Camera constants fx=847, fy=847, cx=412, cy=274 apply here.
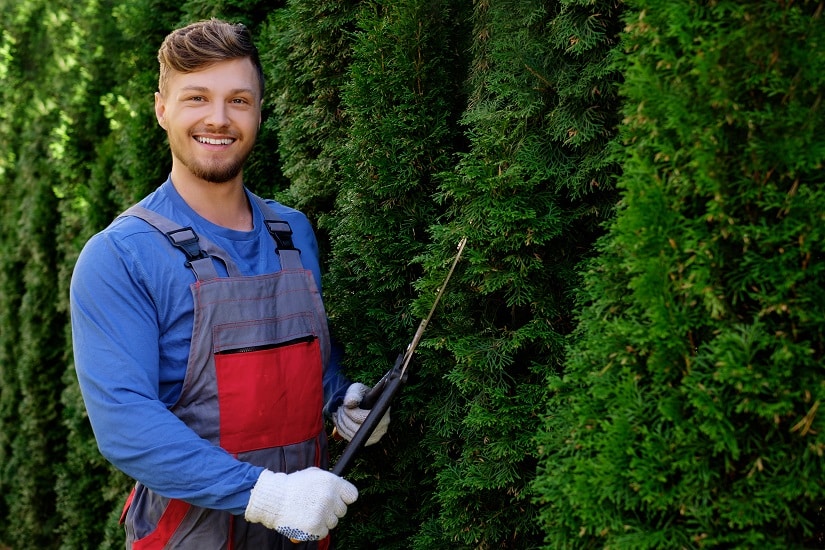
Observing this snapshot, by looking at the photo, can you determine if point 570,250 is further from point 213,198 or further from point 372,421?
point 213,198

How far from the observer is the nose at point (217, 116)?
246 centimetres

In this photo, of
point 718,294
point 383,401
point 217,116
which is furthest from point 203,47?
point 718,294

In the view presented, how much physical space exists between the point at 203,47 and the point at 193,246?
61cm

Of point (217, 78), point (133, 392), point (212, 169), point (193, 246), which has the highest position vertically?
point (217, 78)

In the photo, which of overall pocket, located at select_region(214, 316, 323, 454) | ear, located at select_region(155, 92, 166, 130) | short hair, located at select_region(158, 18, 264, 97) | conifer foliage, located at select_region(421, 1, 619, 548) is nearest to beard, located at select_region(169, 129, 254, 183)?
ear, located at select_region(155, 92, 166, 130)

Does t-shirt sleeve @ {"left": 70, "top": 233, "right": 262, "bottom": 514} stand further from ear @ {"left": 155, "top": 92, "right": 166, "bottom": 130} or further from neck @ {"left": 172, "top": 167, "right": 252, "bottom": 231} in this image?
ear @ {"left": 155, "top": 92, "right": 166, "bottom": 130}

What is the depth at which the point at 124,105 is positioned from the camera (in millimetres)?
4789

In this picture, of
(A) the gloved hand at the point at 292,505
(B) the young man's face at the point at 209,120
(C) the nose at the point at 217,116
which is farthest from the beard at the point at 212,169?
(A) the gloved hand at the point at 292,505

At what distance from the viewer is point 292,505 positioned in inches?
81.1

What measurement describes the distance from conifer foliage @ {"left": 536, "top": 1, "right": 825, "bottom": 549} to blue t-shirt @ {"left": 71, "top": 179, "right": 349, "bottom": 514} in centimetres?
93

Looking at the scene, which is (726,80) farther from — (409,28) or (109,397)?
(109,397)

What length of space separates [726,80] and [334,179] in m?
1.71

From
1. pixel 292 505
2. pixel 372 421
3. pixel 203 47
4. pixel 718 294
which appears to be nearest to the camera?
pixel 718 294

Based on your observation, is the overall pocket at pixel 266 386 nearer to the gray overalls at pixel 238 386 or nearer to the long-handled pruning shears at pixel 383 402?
the gray overalls at pixel 238 386
